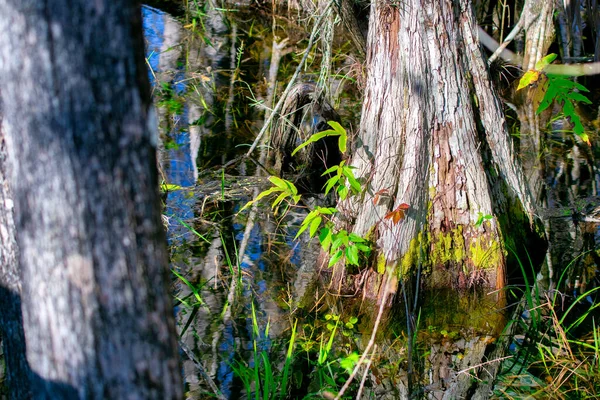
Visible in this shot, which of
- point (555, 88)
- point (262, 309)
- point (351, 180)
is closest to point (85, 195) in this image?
point (351, 180)

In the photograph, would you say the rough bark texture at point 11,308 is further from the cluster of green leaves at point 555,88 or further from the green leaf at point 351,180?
the cluster of green leaves at point 555,88

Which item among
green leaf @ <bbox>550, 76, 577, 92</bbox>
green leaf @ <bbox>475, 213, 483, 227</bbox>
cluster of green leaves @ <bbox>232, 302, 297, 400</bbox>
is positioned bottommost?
cluster of green leaves @ <bbox>232, 302, 297, 400</bbox>

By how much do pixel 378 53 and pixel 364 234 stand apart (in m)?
1.07

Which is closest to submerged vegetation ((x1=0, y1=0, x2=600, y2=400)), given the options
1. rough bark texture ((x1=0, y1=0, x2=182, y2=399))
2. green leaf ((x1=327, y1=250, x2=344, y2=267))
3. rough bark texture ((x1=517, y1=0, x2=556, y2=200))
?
green leaf ((x1=327, y1=250, x2=344, y2=267))

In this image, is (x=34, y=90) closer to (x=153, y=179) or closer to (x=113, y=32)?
(x=113, y=32)

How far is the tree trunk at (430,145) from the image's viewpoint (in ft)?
13.5

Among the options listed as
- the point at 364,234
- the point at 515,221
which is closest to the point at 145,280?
the point at 364,234

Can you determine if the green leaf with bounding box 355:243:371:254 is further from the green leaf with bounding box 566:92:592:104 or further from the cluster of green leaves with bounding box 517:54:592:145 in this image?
the green leaf with bounding box 566:92:592:104

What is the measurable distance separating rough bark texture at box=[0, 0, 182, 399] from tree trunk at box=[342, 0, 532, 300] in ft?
8.26

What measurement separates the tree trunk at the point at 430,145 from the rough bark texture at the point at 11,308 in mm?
2241

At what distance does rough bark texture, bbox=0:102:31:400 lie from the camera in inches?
94.5

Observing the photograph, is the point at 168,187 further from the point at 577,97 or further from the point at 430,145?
the point at 577,97

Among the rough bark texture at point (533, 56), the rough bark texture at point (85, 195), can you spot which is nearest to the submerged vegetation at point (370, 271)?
the rough bark texture at point (533, 56)

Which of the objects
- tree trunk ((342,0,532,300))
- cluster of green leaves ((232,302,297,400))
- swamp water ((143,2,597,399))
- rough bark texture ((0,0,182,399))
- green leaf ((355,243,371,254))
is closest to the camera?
rough bark texture ((0,0,182,399))
